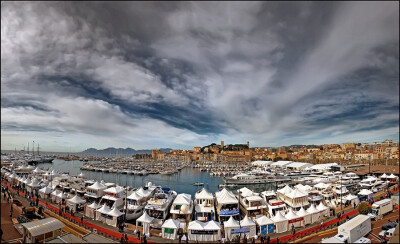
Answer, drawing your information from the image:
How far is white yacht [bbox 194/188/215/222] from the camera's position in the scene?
19.3 metres

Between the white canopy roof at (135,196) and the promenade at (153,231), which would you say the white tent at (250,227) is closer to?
the promenade at (153,231)

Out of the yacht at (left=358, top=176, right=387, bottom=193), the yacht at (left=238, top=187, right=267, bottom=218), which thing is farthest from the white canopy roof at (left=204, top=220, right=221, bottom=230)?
the yacht at (left=358, top=176, right=387, bottom=193)

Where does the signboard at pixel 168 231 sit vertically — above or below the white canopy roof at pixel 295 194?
below

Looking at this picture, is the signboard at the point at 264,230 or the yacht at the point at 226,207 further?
the yacht at the point at 226,207

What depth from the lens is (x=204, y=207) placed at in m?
20.4

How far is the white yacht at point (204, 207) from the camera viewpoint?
63.3 feet

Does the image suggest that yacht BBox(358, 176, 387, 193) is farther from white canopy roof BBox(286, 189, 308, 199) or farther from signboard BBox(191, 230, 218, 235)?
signboard BBox(191, 230, 218, 235)

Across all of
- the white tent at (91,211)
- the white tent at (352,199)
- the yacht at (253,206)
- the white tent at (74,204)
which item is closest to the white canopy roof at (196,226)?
the yacht at (253,206)

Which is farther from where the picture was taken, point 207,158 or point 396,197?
point 207,158

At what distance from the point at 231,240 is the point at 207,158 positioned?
132 meters

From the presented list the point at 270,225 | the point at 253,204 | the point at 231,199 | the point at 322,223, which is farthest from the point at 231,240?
the point at 322,223

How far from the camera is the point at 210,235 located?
51.0 ft

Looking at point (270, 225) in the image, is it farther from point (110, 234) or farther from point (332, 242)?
point (110, 234)

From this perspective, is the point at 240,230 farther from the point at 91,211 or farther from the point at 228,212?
the point at 91,211
